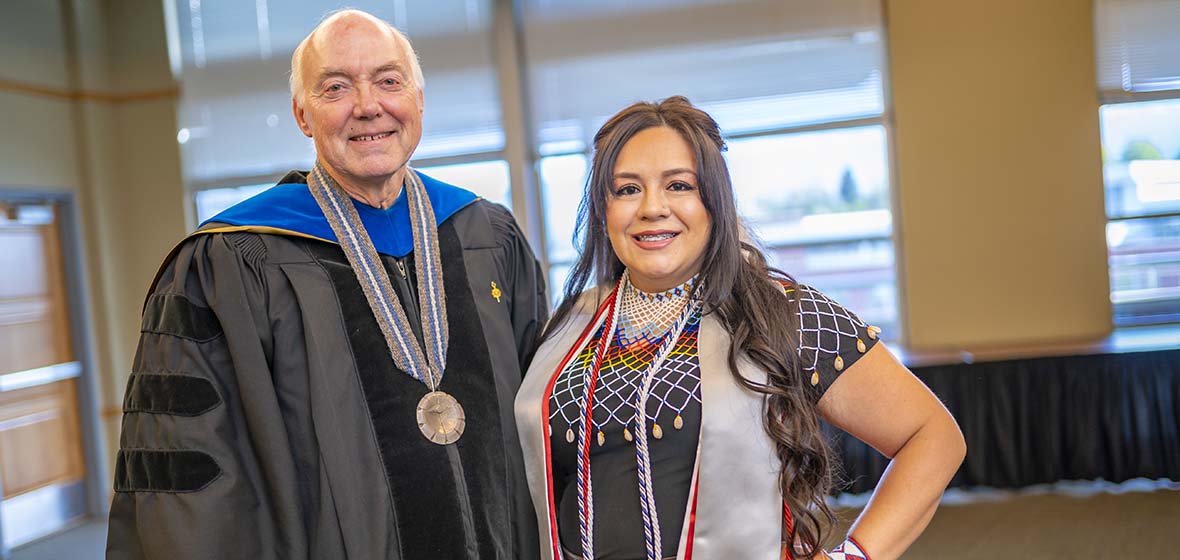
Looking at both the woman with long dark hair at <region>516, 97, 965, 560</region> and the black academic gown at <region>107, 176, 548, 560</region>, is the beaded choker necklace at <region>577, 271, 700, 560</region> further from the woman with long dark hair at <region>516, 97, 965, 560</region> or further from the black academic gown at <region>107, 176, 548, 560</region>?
the black academic gown at <region>107, 176, 548, 560</region>

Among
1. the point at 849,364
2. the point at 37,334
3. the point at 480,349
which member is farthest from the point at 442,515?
the point at 37,334

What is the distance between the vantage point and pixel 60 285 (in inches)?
262

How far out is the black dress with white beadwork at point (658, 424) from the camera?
64.7 inches

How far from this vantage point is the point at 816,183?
6.49 metres

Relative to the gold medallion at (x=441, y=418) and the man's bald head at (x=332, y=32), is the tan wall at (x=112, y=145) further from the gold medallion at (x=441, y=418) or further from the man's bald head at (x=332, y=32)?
the gold medallion at (x=441, y=418)

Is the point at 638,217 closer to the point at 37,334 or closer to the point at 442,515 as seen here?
the point at 442,515

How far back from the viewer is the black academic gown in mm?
1715

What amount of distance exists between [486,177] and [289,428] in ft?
17.1

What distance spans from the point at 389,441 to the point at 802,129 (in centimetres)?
514

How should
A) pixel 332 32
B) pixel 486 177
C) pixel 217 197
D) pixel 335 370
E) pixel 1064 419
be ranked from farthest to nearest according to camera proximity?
pixel 217 197 → pixel 486 177 → pixel 1064 419 → pixel 332 32 → pixel 335 370

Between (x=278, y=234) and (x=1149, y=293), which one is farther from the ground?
(x=278, y=234)

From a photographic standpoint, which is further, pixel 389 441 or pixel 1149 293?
pixel 1149 293

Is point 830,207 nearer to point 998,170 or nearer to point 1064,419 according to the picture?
point 998,170

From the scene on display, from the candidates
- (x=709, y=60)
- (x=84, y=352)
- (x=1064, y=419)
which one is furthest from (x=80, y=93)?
(x=1064, y=419)
